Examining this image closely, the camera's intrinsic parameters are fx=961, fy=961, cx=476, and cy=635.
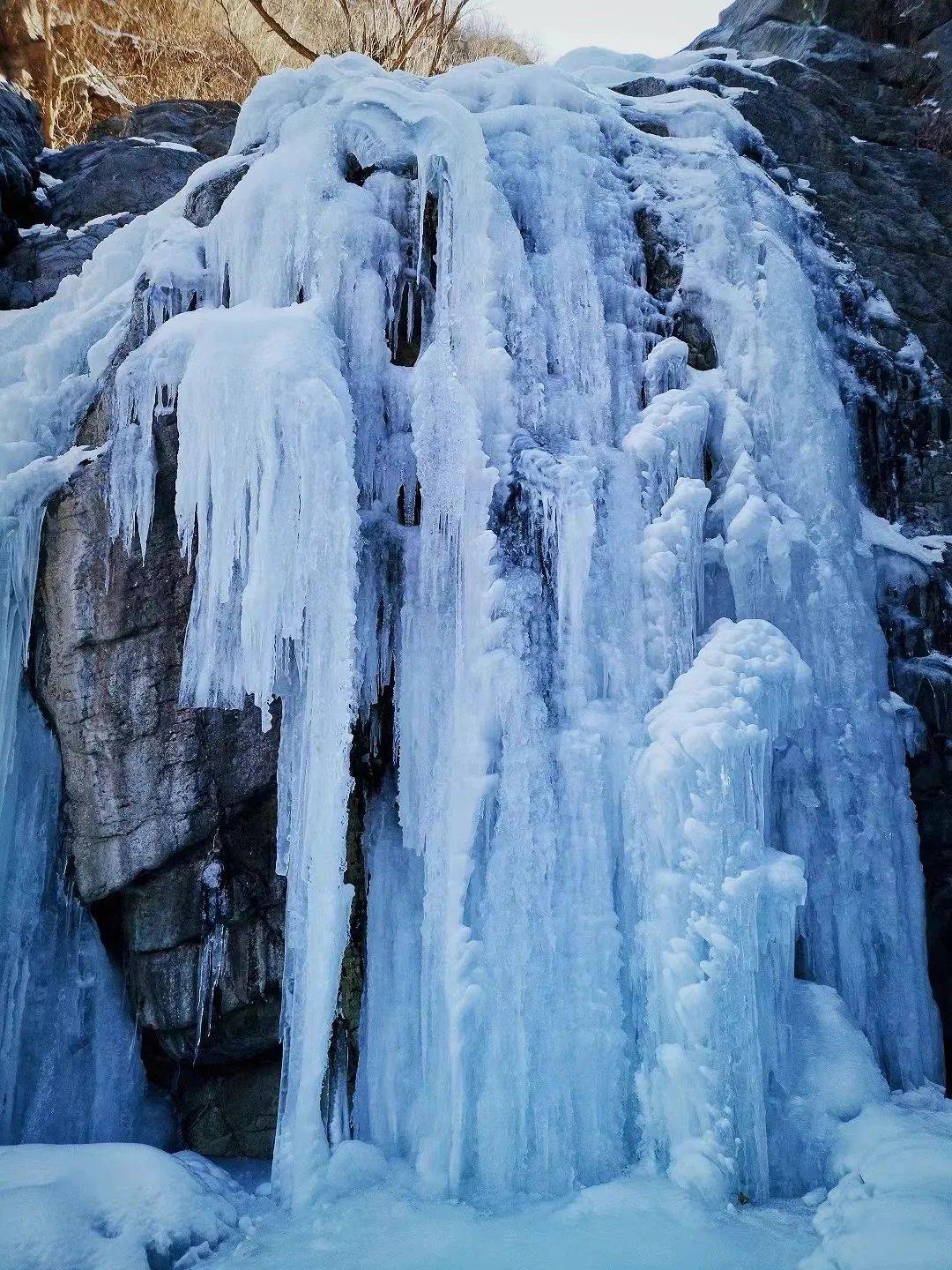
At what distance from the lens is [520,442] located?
16.8 feet

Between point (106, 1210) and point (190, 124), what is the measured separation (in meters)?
10.1

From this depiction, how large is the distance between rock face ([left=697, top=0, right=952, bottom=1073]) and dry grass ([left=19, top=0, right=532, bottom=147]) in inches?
187

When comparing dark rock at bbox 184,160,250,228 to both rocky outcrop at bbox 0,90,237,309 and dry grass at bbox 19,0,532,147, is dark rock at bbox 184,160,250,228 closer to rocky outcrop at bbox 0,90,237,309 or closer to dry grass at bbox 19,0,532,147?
rocky outcrop at bbox 0,90,237,309

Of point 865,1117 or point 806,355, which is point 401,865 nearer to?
point 865,1117

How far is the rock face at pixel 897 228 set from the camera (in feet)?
20.8

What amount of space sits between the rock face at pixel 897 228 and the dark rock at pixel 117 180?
5166 millimetres

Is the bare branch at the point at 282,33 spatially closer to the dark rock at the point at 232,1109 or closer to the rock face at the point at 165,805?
the rock face at the point at 165,805

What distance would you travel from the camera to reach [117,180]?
370 inches

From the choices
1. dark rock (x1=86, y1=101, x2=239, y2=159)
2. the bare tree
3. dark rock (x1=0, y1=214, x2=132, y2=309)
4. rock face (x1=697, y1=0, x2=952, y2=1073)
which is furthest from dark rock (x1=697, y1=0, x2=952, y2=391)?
dark rock (x1=0, y1=214, x2=132, y2=309)

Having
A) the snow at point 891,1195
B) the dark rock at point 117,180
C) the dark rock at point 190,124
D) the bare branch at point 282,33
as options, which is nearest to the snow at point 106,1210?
the snow at point 891,1195

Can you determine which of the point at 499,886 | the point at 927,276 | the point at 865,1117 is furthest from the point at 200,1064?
the point at 927,276

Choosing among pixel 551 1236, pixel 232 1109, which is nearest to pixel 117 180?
pixel 232 1109

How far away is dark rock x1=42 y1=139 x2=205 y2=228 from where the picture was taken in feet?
30.5

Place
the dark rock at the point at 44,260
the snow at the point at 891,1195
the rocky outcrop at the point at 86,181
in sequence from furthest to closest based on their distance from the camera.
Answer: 1. the rocky outcrop at the point at 86,181
2. the dark rock at the point at 44,260
3. the snow at the point at 891,1195
